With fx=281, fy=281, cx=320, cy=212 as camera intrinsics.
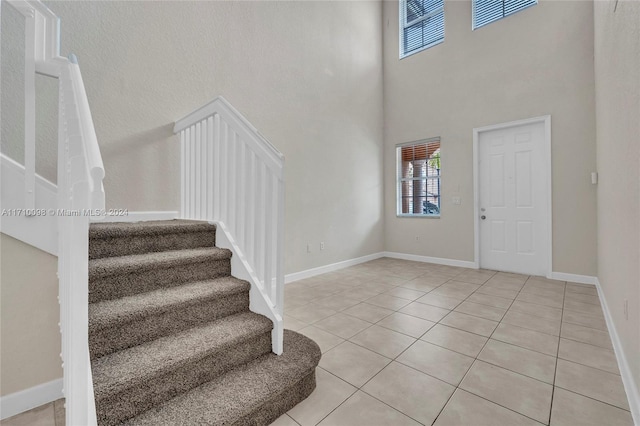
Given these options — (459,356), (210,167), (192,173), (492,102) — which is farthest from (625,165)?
(192,173)

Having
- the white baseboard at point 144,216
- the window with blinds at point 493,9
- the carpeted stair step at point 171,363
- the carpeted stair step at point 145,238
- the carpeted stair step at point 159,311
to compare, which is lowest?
the carpeted stair step at point 171,363

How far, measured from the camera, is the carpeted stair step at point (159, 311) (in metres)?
1.35

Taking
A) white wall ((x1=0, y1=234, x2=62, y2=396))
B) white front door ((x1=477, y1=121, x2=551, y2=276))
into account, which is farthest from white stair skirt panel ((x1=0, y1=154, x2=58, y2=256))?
white front door ((x1=477, y1=121, x2=551, y2=276))

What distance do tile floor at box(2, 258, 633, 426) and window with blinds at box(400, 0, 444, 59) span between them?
4.35 meters

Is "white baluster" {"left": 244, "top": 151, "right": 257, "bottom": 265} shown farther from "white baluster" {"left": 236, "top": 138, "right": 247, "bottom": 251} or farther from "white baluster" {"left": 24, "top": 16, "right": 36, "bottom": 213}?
"white baluster" {"left": 24, "top": 16, "right": 36, "bottom": 213}

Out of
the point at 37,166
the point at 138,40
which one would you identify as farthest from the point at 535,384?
the point at 138,40

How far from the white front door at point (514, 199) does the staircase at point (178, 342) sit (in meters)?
3.78

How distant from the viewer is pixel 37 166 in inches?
82.0

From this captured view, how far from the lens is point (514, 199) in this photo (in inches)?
165

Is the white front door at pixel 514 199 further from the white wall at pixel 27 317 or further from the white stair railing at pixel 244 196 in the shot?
the white wall at pixel 27 317

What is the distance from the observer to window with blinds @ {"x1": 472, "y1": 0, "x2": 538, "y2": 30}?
414cm

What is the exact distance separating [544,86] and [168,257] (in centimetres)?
501

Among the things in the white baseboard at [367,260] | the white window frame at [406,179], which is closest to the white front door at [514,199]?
the white baseboard at [367,260]

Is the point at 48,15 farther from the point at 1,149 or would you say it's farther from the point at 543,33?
the point at 543,33
